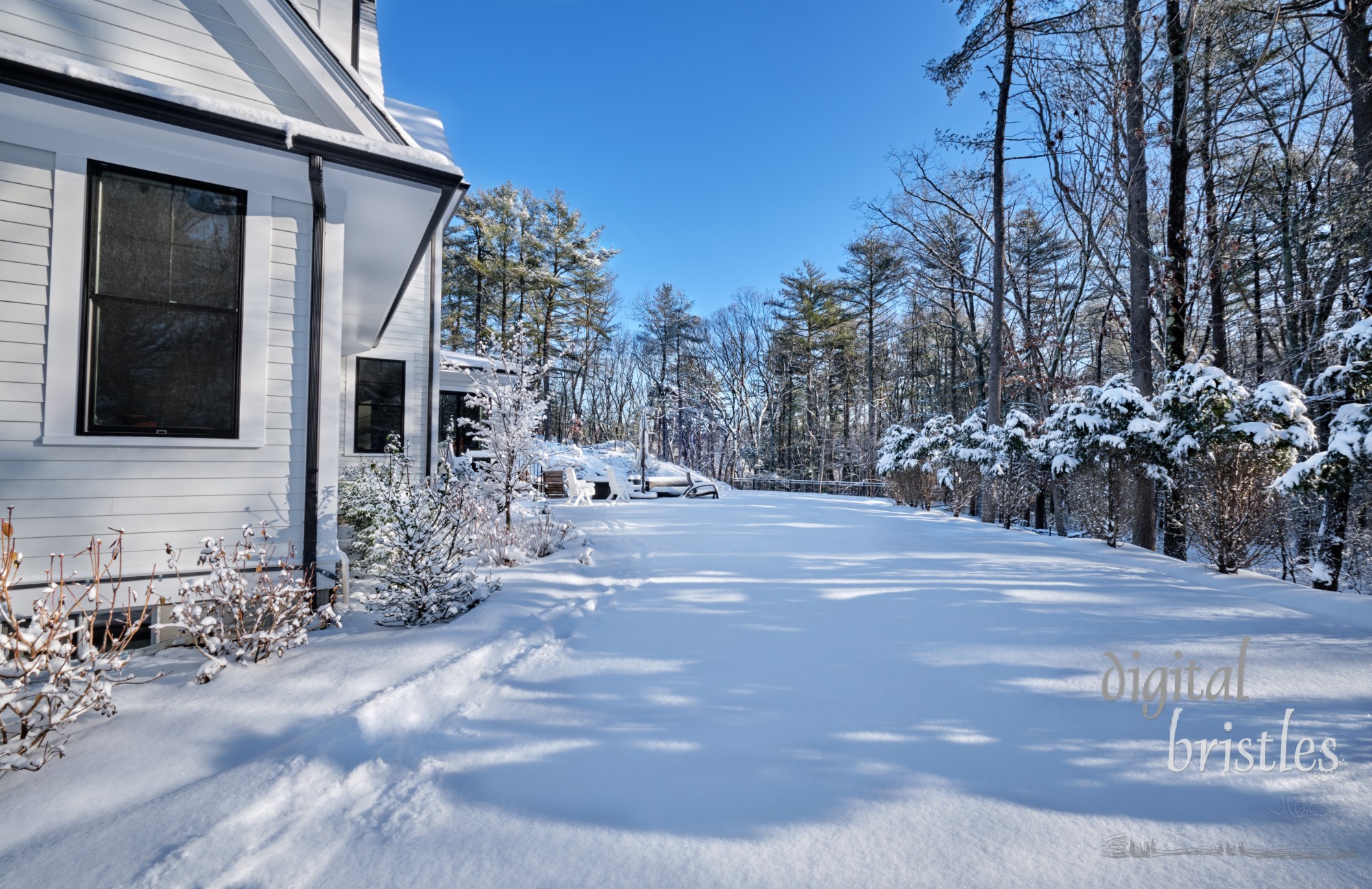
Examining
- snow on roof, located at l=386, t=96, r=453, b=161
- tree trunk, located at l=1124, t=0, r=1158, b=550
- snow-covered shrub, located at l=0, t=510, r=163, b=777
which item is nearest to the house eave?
snow on roof, located at l=386, t=96, r=453, b=161

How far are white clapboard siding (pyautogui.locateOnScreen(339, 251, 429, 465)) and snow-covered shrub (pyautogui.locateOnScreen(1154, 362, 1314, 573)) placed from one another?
410 inches

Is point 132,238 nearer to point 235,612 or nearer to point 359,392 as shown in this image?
point 235,612

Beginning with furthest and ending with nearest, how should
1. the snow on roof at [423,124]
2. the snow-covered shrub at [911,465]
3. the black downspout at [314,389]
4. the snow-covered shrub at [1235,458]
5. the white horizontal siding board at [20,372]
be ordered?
the snow-covered shrub at [911,465]
the snow on roof at [423,124]
the snow-covered shrub at [1235,458]
the black downspout at [314,389]
the white horizontal siding board at [20,372]

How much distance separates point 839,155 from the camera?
18.8 m

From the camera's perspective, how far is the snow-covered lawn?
1690 mm

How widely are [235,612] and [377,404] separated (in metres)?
6.89

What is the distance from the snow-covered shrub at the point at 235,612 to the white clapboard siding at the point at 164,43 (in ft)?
10.2

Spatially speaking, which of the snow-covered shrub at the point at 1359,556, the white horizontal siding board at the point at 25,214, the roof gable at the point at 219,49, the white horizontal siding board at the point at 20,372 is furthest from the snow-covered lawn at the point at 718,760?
the snow-covered shrub at the point at 1359,556

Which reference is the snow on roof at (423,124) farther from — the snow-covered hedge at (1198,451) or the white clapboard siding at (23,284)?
the snow-covered hedge at (1198,451)

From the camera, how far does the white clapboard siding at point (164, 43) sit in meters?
3.38

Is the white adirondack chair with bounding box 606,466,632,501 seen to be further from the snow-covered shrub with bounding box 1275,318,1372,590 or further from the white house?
the snow-covered shrub with bounding box 1275,318,1372,590

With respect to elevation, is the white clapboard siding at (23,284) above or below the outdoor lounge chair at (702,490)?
above

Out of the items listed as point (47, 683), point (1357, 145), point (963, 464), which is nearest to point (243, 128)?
point (47, 683)

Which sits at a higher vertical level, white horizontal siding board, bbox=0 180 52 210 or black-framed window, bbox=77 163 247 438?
white horizontal siding board, bbox=0 180 52 210
